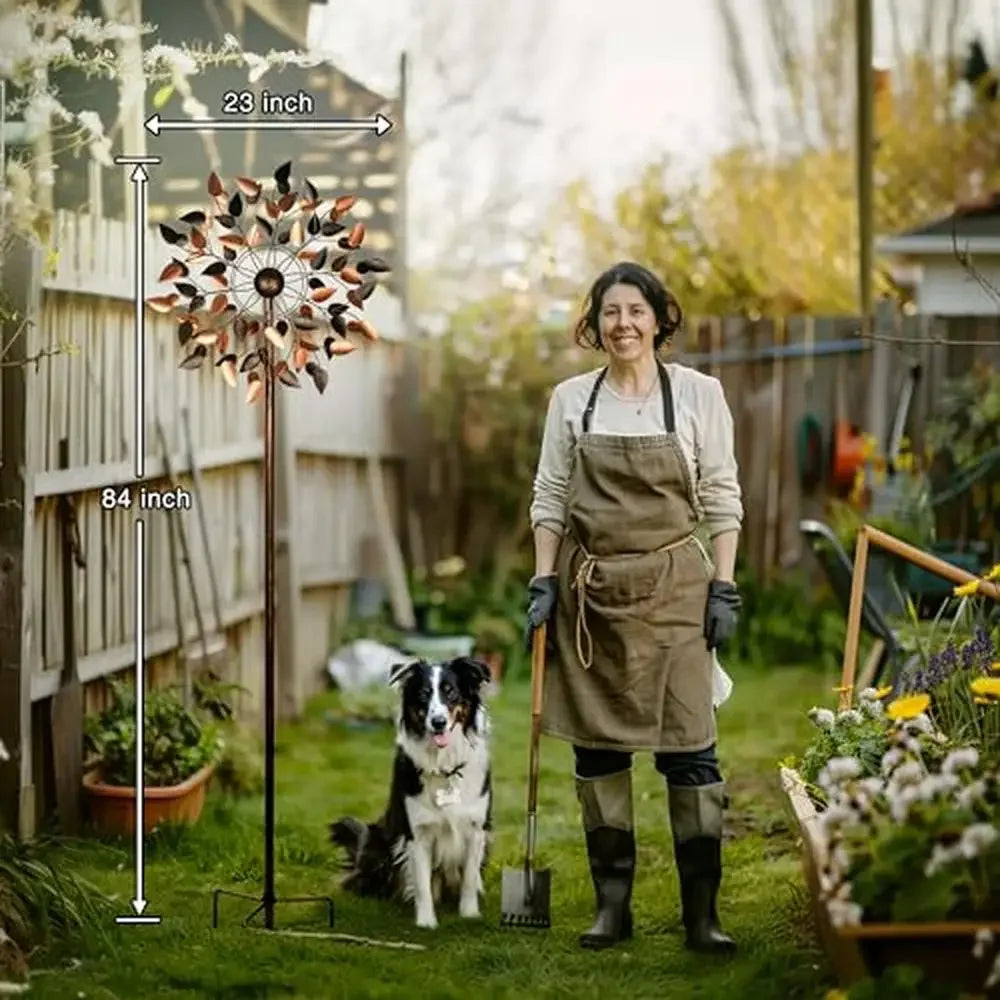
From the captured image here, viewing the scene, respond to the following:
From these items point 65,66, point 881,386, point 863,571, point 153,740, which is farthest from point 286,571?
point 863,571

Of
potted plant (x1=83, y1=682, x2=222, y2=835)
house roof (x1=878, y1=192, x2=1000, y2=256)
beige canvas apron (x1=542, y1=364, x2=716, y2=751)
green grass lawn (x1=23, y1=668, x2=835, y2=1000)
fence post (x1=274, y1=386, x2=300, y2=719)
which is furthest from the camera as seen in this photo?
house roof (x1=878, y1=192, x2=1000, y2=256)

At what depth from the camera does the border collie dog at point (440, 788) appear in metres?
4.79

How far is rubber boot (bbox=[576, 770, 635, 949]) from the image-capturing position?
15.0 ft

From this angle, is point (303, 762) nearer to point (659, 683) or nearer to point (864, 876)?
point (659, 683)

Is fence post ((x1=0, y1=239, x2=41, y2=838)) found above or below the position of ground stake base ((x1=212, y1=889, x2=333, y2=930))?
above

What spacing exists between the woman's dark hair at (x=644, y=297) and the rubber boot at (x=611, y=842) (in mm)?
948

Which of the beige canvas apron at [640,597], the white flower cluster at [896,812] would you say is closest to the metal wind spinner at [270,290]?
the beige canvas apron at [640,597]

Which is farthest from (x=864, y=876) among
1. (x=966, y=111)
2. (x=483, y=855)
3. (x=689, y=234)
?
(x=966, y=111)

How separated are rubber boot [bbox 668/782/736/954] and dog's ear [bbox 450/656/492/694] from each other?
0.56m

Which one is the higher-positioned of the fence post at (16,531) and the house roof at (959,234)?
the house roof at (959,234)

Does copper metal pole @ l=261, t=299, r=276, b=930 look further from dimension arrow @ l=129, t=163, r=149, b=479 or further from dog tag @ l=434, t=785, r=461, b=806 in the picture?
dog tag @ l=434, t=785, r=461, b=806

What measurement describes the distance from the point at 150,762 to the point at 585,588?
152cm

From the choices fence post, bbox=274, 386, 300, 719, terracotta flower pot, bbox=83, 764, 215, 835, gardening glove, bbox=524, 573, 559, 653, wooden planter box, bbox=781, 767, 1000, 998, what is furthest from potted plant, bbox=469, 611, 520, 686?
wooden planter box, bbox=781, 767, 1000, 998

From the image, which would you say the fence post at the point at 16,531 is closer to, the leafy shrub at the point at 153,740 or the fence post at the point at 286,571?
the leafy shrub at the point at 153,740
